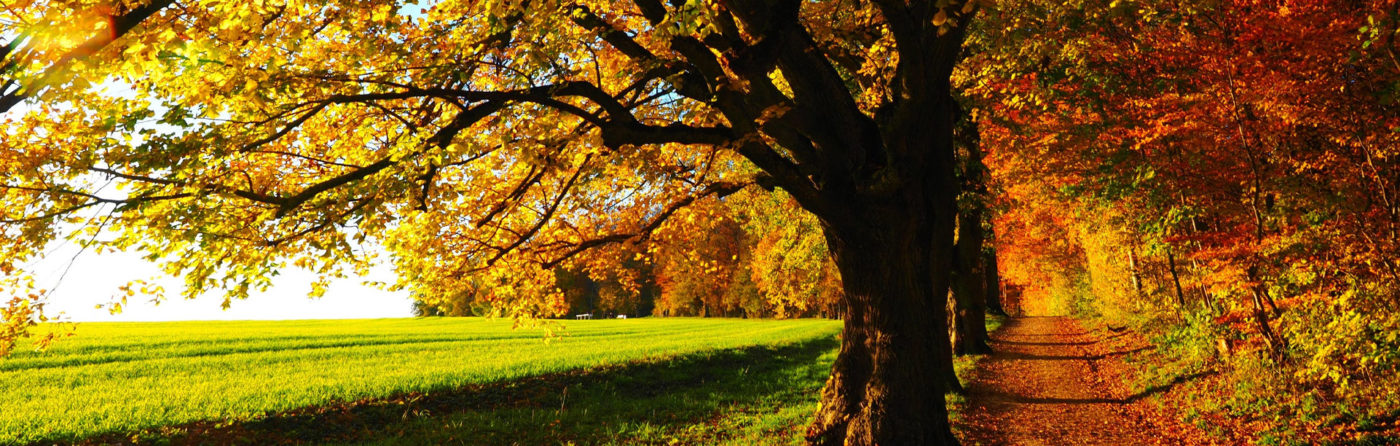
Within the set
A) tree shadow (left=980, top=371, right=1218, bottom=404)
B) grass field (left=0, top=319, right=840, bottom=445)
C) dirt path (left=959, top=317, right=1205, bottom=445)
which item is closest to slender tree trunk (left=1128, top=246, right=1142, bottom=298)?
dirt path (left=959, top=317, right=1205, bottom=445)

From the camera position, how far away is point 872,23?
33.2 ft

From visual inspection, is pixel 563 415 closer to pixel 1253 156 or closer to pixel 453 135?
pixel 453 135

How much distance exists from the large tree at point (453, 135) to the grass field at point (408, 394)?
306cm

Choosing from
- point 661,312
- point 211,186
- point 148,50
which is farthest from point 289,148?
point 661,312

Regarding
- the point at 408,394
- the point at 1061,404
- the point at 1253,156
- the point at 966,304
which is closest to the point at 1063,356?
the point at 966,304

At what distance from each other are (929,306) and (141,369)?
2153 cm

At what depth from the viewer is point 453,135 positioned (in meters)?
6.23

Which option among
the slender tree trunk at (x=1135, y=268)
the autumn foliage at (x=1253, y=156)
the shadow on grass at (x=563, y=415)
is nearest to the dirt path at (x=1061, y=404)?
the autumn foliage at (x=1253, y=156)

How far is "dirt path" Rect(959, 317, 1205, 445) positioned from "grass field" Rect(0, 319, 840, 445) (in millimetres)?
3063

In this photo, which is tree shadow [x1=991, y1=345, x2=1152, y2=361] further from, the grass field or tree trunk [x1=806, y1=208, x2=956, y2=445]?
tree trunk [x1=806, y1=208, x2=956, y2=445]

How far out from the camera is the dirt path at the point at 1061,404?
356 inches

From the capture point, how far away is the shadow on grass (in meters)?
10.5

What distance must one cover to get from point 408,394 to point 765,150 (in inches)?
435

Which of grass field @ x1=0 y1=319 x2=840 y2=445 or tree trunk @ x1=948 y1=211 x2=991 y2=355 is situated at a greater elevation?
tree trunk @ x1=948 y1=211 x2=991 y2=355
